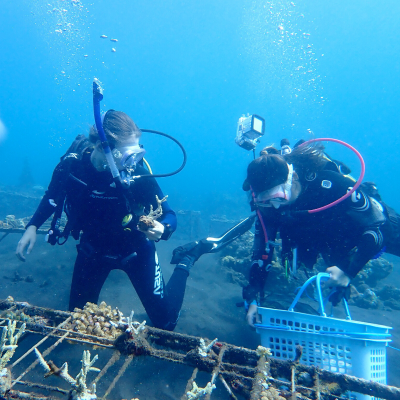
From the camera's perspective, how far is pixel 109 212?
3.40 metres

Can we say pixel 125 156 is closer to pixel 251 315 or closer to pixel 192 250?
pixel 251 315

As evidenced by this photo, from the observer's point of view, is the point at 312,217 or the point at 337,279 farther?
the point at 312,217

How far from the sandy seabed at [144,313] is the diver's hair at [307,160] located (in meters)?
3.00

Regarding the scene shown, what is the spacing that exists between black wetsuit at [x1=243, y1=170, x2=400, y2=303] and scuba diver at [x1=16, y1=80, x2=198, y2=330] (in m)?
1.52

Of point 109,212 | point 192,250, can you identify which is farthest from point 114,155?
point 192,250

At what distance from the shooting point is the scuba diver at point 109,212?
317 cm

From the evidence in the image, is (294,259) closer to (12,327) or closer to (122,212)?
(122,212)

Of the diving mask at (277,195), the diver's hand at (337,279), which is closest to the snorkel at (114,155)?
the diving mask at (277,195)

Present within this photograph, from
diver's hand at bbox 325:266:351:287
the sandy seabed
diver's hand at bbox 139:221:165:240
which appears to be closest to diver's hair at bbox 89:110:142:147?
diver's hand at bbox 139:221:165:240

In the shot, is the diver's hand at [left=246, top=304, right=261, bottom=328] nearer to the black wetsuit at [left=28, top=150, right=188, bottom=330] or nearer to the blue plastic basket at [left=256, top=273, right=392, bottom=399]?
the blue plastic basket at [left=256, top=273, right=392, bottom=399]

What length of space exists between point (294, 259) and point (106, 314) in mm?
2987

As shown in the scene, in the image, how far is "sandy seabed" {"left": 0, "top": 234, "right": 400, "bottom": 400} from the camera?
2.76 m

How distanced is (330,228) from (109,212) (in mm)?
3450

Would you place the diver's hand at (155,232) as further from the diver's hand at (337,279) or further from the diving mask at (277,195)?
the diver's hand at (337,279)
